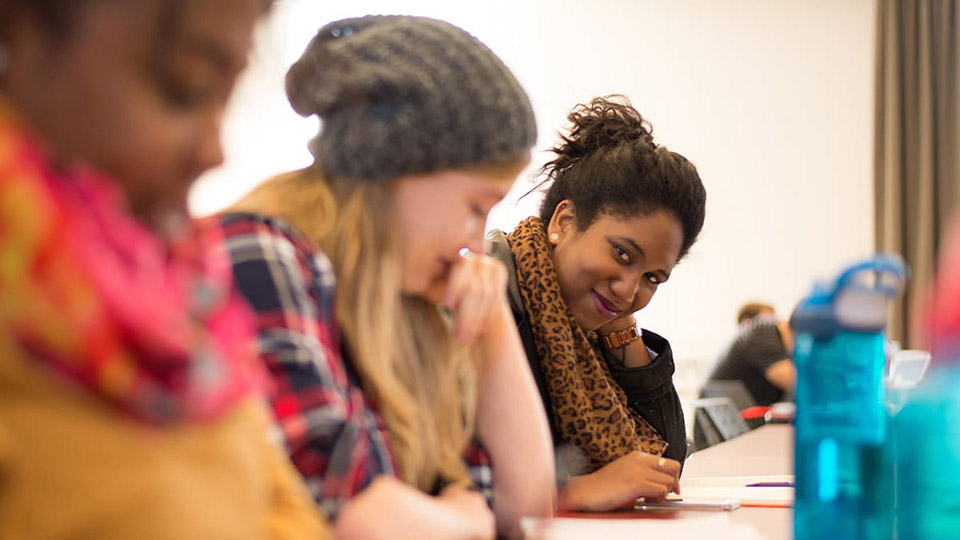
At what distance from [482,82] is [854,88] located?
4.55 meters

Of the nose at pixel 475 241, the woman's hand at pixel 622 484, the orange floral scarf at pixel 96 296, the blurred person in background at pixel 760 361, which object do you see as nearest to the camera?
the orange floral scarf at pixel 96 296

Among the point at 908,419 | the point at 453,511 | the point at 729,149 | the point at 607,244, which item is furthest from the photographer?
the point at 729,149

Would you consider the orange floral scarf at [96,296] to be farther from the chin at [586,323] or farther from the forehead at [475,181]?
the chin at [586,323]

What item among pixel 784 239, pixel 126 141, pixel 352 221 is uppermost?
pixel 126 141

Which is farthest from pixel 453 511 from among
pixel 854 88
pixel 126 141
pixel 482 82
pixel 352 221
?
pixel 854 88

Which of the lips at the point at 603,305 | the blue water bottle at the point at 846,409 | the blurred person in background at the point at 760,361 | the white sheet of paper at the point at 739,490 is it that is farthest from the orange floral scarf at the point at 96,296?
the blurred person in background at the point at 760,361

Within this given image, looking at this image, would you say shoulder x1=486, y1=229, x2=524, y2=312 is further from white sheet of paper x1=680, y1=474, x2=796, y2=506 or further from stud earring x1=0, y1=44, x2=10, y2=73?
stud earring x1=0, y1=44, x2=10, y2=73

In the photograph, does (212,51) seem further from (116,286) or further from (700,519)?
(700,519)

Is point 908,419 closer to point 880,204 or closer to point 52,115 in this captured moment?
point 52,115

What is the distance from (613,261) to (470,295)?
0.82 meters

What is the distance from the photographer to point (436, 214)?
3.12 ft

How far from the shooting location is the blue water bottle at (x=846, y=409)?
2.64 ft

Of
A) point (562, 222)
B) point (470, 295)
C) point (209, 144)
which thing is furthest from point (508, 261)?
point (209, 144)

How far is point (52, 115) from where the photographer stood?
48 cm
